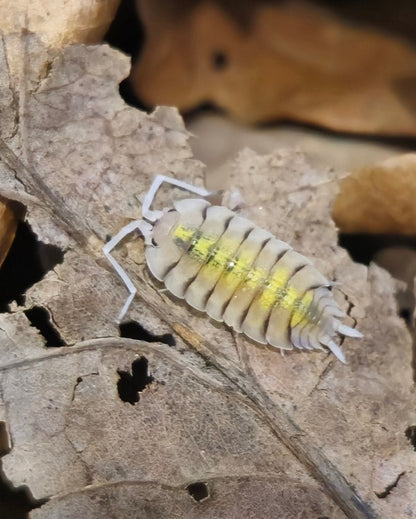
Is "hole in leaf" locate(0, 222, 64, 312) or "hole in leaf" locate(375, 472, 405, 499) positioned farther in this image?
"hole in leaf" locate(0, 222, 64, 312)

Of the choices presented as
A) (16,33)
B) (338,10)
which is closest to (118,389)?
(16,33)

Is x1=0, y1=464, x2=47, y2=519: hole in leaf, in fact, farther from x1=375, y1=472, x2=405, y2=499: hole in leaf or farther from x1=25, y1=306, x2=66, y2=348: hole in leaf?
x1=375, y1=472, x2=405, y2=499: hole in leaf

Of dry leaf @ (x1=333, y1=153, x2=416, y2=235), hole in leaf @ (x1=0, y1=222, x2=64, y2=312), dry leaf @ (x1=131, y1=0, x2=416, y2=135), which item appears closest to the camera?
hole in leaf @ (x1=0, y1=222, x2=64, y2=312)

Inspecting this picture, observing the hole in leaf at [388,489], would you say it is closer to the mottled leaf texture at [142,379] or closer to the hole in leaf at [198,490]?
the mottled leaf texture at [142,379]

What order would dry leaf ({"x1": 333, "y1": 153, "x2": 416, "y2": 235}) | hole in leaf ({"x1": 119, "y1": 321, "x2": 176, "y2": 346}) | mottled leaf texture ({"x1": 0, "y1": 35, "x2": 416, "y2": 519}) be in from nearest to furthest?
mottled leaf texture ({"x1": 0, "y1": 35, "x2": 416, "y2": 519}) < hole in leaf ({"x1": 119, "y1": 321, "x2": 176, "y2": 346}) < dry leaf ({"x1": 333, "y1": 153, "x2": 416, "y2": 235})

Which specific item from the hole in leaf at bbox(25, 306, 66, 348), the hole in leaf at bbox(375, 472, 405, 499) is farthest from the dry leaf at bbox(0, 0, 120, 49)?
the hole in leaf at bbox(375, 472, 405, 499)

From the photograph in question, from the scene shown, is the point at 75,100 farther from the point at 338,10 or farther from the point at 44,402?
the point at 338,10

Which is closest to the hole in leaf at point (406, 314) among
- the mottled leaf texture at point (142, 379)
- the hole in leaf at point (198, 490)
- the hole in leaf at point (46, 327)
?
the mottled leaf texture at point (142, 379)

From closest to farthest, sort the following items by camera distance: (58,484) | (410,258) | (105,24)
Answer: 1. (58,484)
2. (105,24)
3. (410,258)
